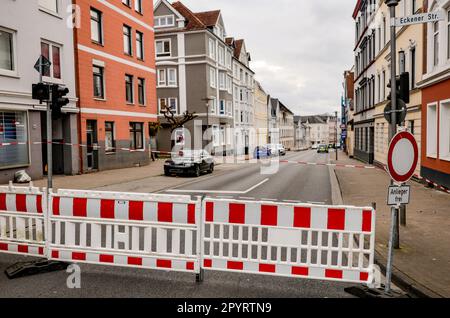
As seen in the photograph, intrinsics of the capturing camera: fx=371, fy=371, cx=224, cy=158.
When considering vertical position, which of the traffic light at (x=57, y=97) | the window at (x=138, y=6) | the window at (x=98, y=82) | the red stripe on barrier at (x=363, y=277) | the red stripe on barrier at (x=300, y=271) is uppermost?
the window at (x=138, y=6)

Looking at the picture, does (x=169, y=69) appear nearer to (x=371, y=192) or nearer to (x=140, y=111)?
(x=140, y=111)

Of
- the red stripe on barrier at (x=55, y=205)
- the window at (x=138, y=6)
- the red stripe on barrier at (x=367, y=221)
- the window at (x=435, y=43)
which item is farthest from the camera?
the window at (x=138, y=6)

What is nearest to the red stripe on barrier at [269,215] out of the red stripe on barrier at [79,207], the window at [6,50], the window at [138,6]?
the red stripe on barrier at [79,207]

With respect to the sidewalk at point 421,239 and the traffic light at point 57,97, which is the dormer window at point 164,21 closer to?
the sidewalk at point 421,239

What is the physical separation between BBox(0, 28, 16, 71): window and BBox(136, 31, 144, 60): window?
12.0m

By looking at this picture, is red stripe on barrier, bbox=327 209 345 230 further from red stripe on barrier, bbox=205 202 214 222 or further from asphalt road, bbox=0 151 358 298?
red stripe on barrier, bbox=205 202 214 222

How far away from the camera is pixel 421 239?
744 cm

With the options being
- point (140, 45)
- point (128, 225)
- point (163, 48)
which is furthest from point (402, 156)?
point (163, 48)

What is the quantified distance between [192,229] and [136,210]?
92 centimetres

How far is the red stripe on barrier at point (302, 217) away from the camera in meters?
5.18

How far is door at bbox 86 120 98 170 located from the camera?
22031mm

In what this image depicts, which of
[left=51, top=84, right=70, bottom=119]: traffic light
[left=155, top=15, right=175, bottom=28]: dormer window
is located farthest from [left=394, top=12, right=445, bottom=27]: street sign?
[left=155, top=15, right=175, bottom=28]: dormer window

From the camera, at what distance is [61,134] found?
2041 centimetres

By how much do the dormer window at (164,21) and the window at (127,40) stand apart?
17.8m
